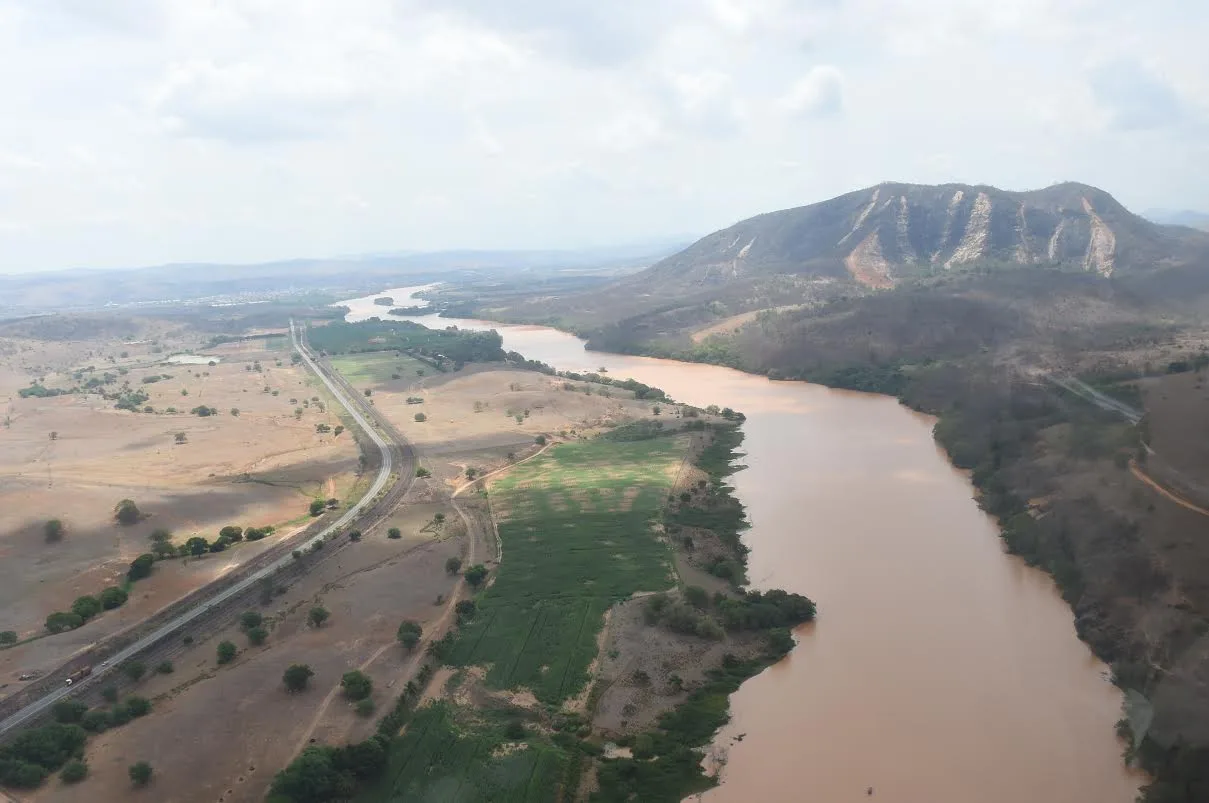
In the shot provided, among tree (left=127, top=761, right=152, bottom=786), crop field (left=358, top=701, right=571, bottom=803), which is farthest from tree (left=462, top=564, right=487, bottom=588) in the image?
tree (left=127, top=761, right=152, bottom=786)

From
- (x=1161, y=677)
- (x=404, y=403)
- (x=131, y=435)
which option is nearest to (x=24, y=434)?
(x=131, y=435)

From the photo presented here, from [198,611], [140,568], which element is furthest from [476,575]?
[140,568]

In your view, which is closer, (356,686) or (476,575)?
(356,686)

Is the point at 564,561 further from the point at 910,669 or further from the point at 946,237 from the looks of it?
the point at 946,237

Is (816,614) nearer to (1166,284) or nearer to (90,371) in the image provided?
(1166,284)

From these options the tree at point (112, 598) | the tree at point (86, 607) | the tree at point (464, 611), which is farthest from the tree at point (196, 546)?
the tree at point (464, 611)

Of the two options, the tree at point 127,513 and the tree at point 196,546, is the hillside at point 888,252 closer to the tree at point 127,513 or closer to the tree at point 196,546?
the tree at point 127,513
